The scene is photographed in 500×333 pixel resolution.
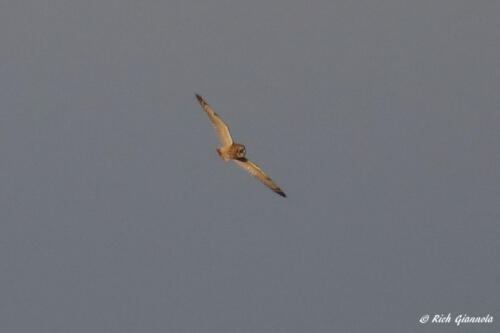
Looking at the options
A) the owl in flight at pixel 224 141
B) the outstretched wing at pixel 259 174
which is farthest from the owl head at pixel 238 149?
the outstretched wing at pixel 259 174

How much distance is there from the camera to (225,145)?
11150 cm

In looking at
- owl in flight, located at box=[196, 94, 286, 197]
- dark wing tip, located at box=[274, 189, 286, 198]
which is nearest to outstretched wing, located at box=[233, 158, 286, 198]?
dark wing tip, located at box=[274, 189, 286, 198]

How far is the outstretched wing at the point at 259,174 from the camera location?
11362cm

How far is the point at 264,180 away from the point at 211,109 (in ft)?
16.7

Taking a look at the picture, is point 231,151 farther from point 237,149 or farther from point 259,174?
point 259,174

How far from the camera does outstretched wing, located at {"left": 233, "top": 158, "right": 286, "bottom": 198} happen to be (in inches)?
4473

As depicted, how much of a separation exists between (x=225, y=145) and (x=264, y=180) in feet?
13.4

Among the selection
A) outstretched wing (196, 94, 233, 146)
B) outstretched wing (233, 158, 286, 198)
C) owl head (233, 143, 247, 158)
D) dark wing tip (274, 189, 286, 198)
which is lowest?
dark wing tip (274, 189, 286, 198)

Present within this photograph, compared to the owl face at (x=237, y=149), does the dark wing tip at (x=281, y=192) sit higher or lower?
lower

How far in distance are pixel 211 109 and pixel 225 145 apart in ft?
6.65

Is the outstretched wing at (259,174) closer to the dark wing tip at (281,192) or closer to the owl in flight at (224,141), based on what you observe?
the dark wing tip at (281,192)

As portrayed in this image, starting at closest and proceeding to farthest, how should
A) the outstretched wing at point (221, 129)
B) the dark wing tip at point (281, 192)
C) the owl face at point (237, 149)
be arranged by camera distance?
the owl face at point (237, 149) → the outstretched wing at point (221, 129) → the dark wing tip at point (281, 192)

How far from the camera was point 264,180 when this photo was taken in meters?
115

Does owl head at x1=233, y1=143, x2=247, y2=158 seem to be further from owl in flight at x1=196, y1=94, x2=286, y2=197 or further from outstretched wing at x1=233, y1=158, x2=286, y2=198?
outstretched wing at x1=233, y1=158, x2=286, y2=198
